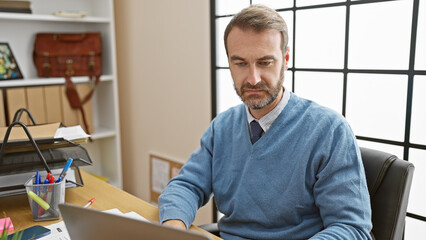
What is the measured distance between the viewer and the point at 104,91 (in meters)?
3.01

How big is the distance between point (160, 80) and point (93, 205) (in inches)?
60.6

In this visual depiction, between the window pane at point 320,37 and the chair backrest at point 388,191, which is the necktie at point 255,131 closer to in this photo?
the chair backrest at point 388,191

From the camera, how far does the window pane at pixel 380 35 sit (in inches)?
61.6

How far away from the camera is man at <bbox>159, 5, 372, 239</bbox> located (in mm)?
1107

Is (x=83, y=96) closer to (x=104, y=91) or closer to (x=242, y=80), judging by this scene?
(x=104, y=91)

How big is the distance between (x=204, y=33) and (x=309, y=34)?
0.69 meters

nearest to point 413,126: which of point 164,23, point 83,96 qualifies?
point 164,23

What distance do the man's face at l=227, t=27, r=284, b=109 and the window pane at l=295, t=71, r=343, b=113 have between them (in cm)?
60

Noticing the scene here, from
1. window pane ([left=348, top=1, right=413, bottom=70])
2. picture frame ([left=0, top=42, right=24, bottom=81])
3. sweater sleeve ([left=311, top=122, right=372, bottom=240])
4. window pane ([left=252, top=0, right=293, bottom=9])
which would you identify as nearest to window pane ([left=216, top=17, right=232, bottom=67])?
window pane ([left=252, top=0, right=293, bottom=9])

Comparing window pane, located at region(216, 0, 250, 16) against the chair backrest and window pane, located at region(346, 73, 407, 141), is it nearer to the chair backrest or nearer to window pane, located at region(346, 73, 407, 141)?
window pane, located at region(346, 73, 407, 141)

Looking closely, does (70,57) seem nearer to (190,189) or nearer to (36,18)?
(36,18)

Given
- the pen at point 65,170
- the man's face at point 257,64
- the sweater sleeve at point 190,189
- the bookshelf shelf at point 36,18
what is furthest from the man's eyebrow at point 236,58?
the bookshelf shelf at point 36,18

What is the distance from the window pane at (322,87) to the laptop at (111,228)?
52.5 inches

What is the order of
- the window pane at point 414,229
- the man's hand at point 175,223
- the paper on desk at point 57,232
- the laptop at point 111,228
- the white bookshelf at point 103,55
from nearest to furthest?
the laptop at point 111,228
the paper on desk at point 57,232
the man's hand at point 175,223
the window pane at point 414,229
the white bookshelf at point 103,55
